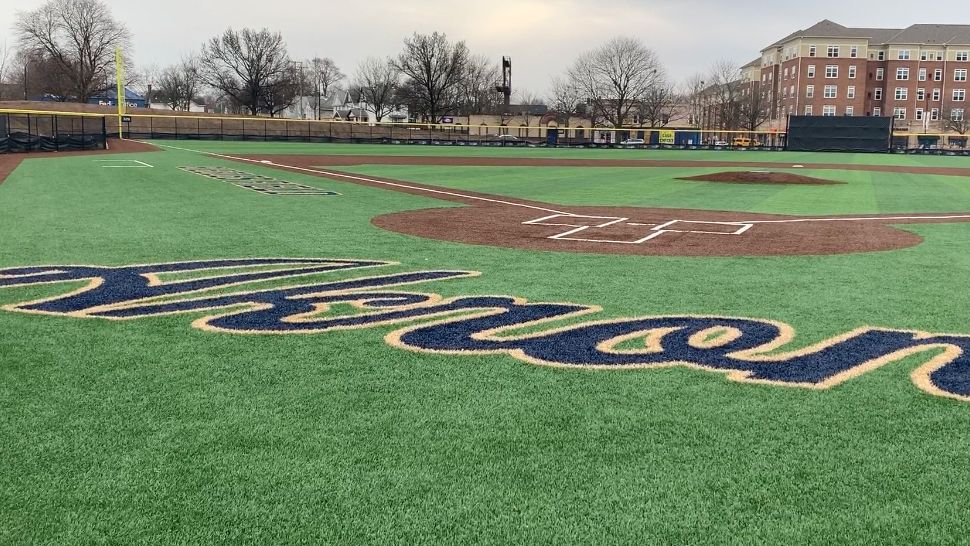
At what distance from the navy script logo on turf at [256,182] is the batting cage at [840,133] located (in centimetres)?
4712

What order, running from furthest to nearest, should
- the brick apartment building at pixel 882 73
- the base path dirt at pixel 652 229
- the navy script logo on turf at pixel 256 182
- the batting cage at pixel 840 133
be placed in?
1. the brick apartment building at pixel 882 73
2. the batting cage at pixel 840 133
3. the navy script logo on turf at pixel 256 182
4. the base path dirt at pixel 652 229

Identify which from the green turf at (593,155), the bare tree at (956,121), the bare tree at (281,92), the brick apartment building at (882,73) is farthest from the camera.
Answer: the brick apartment building at (882,73)

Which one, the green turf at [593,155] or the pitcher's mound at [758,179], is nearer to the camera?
the pitcher's mound at [758,179]

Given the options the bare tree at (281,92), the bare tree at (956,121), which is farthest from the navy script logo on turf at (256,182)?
the bare tree at (956,121)

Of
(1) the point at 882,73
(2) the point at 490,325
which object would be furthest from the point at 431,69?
(2) the point at 490,325

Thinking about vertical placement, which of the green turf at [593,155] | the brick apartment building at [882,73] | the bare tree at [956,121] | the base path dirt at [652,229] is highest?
the brick apartment building at [882,73]

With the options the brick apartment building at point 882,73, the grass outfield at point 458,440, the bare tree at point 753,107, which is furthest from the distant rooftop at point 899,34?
the grass outfield at point 458,440

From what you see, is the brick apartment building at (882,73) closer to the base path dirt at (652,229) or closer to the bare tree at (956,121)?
the bare tree at (956,121)

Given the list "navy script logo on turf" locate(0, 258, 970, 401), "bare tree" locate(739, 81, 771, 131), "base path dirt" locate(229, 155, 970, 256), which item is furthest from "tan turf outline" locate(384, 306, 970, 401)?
"bare tree" locate(739, 81, 771, 131)

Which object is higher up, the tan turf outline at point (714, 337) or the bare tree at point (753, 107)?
the bare tree at point (753, 107)

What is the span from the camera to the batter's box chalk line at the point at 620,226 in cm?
1101

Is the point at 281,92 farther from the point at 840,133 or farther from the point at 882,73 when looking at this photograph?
the point at 882,73

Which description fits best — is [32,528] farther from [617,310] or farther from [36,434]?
[617,310]

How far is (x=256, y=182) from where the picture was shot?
20.5 m
